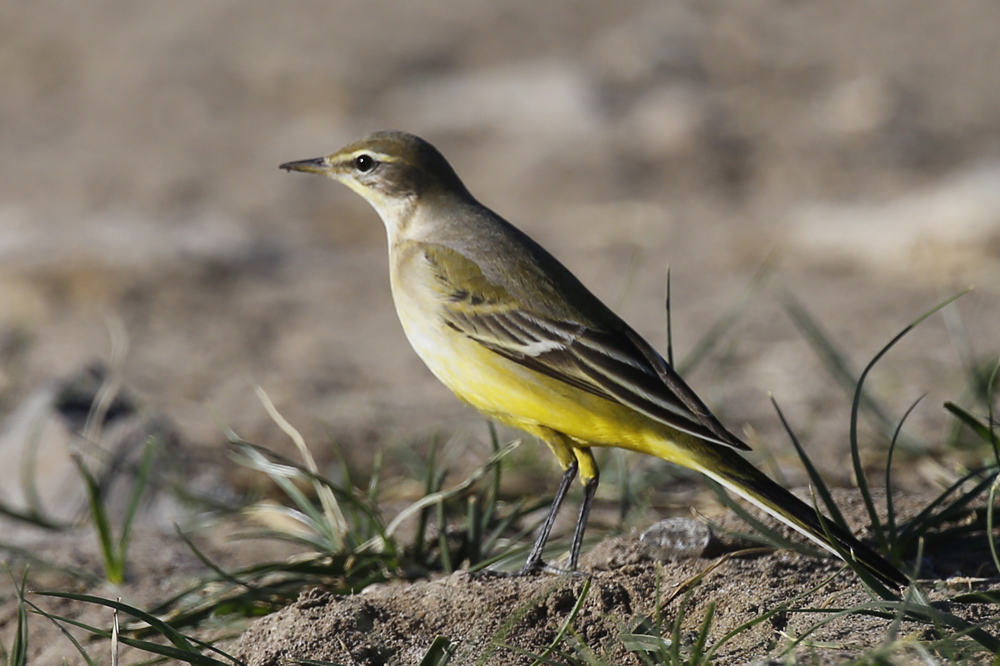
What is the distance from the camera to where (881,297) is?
9.10 meters

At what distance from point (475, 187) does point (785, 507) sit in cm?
753

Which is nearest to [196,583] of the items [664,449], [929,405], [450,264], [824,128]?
[450,264]

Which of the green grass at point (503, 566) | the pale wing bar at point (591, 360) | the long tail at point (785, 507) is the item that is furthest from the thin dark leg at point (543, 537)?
the long tail at point (785, 507)

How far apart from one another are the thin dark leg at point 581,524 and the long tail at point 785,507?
45 cm

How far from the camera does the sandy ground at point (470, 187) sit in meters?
7.34

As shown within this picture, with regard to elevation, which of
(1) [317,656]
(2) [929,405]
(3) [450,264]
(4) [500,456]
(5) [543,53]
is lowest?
(2) [929,405]

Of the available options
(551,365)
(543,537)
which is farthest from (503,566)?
(551,365)

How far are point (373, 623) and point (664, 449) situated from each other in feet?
3.82

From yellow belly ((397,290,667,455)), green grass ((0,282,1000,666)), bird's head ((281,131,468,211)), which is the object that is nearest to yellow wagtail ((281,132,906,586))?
yellow belly ((397,290,667,455))

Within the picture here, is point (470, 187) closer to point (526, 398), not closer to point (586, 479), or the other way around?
point (586, 479)

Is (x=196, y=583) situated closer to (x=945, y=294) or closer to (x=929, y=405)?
(x=929, y=405)

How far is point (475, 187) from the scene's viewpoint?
10.8m

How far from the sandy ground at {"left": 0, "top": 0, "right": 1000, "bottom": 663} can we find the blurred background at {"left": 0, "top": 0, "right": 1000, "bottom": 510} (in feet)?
0.10

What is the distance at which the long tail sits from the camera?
11.2 ft
